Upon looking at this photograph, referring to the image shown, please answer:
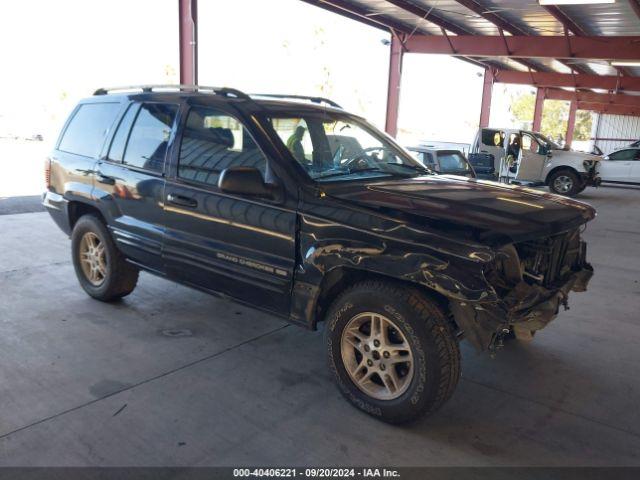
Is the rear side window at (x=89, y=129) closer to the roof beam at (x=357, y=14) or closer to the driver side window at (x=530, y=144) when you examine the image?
the roof beam at (x=357, y=14)

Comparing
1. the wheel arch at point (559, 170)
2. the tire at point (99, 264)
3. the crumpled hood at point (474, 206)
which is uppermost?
the crumpled hood at point (474, 206)

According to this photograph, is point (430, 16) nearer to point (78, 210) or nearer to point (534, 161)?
point (534, 161)

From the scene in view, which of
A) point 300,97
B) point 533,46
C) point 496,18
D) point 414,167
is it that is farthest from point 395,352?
point 533,46

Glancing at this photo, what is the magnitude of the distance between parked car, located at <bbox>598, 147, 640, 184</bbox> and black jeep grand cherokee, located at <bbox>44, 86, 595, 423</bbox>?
15492 mm

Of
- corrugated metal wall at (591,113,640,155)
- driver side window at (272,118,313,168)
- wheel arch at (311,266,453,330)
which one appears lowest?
wheel arch at (311,266,453,330)

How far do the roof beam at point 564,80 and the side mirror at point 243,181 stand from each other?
23929mm

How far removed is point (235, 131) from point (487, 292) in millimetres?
1955

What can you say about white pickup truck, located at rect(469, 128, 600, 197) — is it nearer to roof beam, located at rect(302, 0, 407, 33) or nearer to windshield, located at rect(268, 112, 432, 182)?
roof beam, located at rect(302, 0, 407, 33)

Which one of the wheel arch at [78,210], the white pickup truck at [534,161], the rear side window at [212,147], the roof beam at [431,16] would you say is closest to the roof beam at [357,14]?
the roof beam at [431,16]

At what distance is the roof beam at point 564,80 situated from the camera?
23953 mm

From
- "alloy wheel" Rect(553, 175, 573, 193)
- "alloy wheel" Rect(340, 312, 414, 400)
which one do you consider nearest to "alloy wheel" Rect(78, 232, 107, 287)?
"alloy wheel" Rect(340, 312, 414, 400)

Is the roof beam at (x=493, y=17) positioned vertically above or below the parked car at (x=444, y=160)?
above

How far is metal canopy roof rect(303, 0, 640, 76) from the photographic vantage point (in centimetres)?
1334

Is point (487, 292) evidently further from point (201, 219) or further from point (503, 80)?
point (503, 80)
